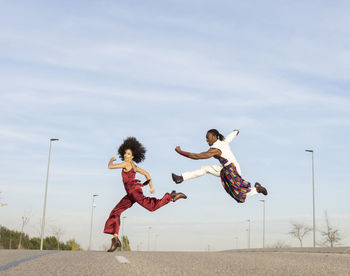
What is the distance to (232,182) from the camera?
293 inches

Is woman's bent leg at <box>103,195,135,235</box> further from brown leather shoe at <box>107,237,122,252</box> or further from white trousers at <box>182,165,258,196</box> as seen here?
white trousers at <box>182,165,258,196</box>

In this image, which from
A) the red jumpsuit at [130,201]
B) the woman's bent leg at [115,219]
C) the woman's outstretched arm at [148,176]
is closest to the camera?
the red jumpsuit at [130,201]

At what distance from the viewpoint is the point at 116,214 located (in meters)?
9.95

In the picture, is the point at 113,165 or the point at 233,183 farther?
the point at 113,165

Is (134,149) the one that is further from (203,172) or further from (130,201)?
(203,172)

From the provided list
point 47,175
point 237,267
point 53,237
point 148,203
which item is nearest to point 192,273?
point 237,267

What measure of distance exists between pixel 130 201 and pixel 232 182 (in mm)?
2766

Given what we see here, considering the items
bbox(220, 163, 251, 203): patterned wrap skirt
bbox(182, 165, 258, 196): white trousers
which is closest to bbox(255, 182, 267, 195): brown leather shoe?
bbox(220, 163, 251, 203): patterned wrap skirt

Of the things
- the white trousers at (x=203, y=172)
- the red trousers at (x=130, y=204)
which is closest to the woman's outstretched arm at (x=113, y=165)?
the red trousers at (x=130, y=204)

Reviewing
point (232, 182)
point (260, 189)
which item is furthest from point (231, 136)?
point (260, 189)

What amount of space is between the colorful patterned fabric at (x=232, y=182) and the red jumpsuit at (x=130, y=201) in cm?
130

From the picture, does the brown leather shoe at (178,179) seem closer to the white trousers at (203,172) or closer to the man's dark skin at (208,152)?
the white trousers at (203,172)

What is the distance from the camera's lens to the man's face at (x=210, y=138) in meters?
7.41

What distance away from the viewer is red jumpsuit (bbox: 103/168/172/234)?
28.1 feet
